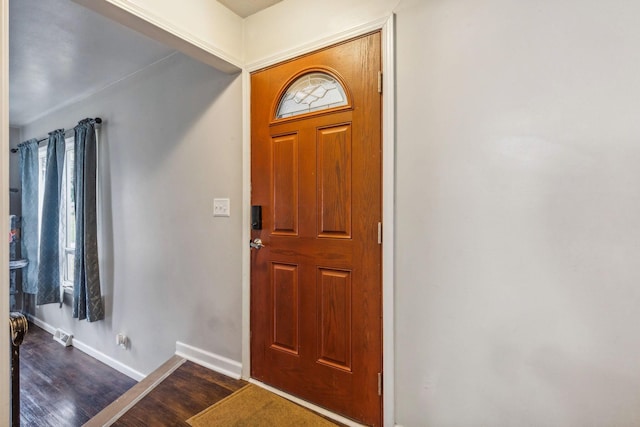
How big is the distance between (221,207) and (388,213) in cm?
116

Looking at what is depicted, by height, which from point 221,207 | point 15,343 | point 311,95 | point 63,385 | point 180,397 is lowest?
point 63,385

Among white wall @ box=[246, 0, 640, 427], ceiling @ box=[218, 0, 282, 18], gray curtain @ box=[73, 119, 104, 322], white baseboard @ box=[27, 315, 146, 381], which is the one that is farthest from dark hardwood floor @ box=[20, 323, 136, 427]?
ceiling @ box=[218, 0, 282, 18]

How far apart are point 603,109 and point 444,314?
953 mm

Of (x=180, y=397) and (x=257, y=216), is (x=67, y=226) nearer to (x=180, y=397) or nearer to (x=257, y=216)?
(x=180, y=397)

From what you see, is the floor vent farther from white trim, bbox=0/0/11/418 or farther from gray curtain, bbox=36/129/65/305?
white trim, bbox=0/0/11/418

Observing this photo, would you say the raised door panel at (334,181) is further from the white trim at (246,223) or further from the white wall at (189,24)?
the white wall at (189,24)

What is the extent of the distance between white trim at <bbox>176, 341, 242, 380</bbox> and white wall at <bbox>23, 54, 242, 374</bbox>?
0.04 meters

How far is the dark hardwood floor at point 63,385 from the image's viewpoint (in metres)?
2.22

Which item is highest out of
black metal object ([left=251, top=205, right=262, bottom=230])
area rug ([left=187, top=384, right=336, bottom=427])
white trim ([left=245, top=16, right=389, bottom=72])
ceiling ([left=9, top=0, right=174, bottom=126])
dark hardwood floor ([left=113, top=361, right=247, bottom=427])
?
ceiling ([left=9, top=0, right=174, bottom=126])

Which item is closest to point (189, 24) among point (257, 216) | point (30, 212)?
point (257, 216)

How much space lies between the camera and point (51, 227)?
138 inches

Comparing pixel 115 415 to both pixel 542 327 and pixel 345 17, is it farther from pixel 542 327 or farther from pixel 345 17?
pixel 345 17

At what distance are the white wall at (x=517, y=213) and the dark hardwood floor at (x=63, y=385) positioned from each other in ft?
8.00

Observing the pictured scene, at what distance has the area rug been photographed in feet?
5.01
